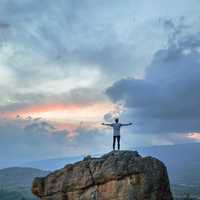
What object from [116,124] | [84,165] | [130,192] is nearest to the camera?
[130,192]

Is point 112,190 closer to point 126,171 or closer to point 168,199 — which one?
point 126,171

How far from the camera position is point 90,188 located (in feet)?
172

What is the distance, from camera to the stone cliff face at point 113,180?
165 ft

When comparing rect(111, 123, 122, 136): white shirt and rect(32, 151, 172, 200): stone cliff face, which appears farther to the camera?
rect(111, 123, 122, 136): white shirt

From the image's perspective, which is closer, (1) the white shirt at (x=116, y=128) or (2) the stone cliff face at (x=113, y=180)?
(2) the stone cliff face at (x=113, y=180)

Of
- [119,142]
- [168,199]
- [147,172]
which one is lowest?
[168,199]

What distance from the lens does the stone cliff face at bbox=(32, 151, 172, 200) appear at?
50.3 metres

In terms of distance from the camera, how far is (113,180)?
51.2 m

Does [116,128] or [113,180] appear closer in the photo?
[113,180]

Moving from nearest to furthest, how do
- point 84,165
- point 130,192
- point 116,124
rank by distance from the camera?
point 130,192 → point 84,165 → point 116,124

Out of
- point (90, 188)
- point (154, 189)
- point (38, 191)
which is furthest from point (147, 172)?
point (38, 191)

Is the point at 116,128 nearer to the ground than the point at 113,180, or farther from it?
farther from it

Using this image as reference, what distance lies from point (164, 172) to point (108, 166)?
23.1ft

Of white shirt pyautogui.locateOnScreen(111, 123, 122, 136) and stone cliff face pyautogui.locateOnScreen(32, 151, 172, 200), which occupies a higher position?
white shirt pyautogui.locateOnScreen(111, 123, 122, 136)
